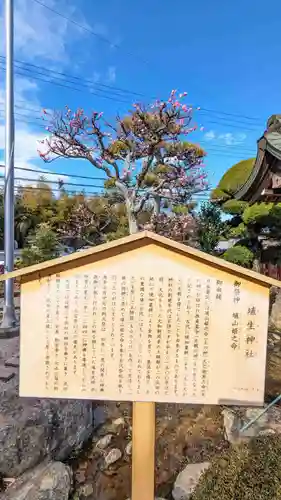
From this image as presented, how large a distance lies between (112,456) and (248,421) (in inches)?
68.7

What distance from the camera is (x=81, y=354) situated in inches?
79.6

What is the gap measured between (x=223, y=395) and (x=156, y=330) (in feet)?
1.94

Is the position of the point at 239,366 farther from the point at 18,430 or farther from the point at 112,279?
the point at 18,430

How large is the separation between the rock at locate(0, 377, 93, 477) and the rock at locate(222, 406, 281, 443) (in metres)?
1.81

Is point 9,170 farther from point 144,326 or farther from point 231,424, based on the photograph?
point 231,424

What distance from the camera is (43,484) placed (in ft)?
9.48

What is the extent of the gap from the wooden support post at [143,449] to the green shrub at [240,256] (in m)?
9.21

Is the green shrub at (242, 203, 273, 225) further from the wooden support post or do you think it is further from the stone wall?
the wooden support post

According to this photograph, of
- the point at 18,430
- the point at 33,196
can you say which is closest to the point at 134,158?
the point at 18,430

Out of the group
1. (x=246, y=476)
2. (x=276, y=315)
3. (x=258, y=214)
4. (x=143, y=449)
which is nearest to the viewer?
(x=143, y=449)

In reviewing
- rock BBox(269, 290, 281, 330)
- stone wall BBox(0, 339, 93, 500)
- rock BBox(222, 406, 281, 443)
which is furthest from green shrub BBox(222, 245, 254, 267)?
stone wall BBox(0, 339, 93, 500)

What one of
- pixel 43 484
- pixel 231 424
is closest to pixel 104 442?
pixel 43 484

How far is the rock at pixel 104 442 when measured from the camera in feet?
12.7

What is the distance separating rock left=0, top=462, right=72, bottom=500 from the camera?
2.76 metres
